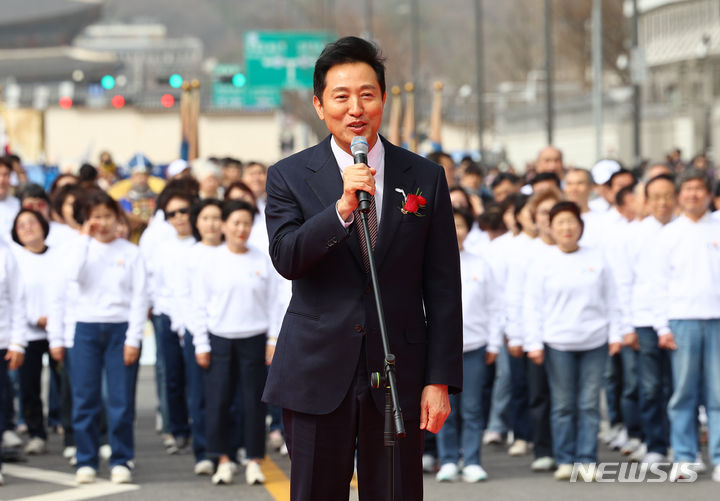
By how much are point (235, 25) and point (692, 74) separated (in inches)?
5369

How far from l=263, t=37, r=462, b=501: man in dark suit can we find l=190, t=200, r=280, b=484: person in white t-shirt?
4.50 metres

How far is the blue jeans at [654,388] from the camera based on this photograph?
10031 millimetres

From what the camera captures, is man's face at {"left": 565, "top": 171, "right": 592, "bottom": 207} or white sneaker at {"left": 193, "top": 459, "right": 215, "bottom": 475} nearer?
white sneaker at {"left": 193, "top": 459, "right": 215, "bottom": 475}

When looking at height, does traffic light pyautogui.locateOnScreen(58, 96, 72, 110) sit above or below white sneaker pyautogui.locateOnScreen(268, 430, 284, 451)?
above

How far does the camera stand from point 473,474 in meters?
9.49

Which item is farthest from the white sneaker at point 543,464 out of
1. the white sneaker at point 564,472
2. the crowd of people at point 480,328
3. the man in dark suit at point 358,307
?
the man in dark suit at point 358,307

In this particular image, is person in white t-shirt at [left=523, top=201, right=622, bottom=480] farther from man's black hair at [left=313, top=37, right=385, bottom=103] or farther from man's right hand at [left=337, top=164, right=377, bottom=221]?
man's right hand at [left=337, top=164, right=377, bottom=221]

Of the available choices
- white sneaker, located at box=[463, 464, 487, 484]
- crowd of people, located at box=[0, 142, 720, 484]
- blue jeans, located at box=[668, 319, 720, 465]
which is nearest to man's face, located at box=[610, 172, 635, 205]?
crowd of people, located at box=[0, 142, 720, 484]

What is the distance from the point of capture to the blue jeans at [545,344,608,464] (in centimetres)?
948

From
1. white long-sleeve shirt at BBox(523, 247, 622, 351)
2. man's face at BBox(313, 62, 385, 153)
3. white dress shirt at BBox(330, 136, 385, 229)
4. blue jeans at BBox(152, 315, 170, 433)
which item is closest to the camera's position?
man's face at BBox(313, 62, 385, 153)

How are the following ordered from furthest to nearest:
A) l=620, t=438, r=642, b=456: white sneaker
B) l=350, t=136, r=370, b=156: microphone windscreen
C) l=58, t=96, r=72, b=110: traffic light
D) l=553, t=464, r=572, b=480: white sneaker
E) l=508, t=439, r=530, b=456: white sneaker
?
1. l=58, t=96, r=72, b=110: traffic light
2. l=508, t=439, r=530, b=456: white sneaker
3. l=620, t=438, r=642, b=456: white sneaker
4. l=553, t=464, r=572, b=480: white sneaker
5. l=350, t=136, r=370, b=156: microphone windscreen

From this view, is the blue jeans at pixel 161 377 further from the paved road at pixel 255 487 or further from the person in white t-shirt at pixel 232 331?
the person in white t-shirt at pixel 232 331

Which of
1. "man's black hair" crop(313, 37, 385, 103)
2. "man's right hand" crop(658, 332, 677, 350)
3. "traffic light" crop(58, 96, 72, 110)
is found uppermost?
"traffic light" crop(58, 96, 72, 110)

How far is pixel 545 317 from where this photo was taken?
9633 mm
